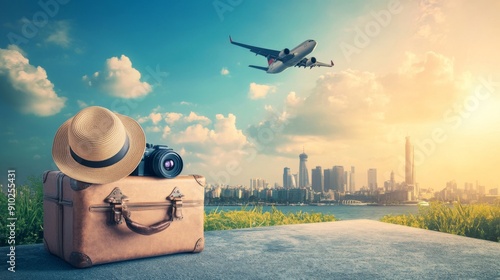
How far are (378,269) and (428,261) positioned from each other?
0.53 m

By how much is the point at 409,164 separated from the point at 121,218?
576 inches

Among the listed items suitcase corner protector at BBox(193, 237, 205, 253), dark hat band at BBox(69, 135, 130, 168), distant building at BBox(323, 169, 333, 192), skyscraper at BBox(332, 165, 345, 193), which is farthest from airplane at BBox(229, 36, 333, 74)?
skyscraper at BBox(332, 165, 345, 193)

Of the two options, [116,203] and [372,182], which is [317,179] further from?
[116,203]

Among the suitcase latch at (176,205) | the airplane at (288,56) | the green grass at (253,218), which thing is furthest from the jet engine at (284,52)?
the suitcase latch at (176,205)

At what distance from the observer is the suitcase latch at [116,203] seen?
2.32 meters

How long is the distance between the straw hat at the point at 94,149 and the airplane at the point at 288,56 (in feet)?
40.0

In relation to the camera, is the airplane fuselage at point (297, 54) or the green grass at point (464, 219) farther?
the airplane fuselage at point (297, 54)

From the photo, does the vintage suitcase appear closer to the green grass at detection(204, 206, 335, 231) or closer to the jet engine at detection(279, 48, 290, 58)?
the green grass at detection(204, 206, 335, 231)

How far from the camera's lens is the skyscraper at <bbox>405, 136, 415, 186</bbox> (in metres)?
13.8

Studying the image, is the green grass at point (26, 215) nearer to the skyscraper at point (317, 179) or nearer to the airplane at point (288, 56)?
the airplane at point (288, 56)

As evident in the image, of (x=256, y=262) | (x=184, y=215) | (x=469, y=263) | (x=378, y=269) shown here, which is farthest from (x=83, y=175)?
(x=469, y=263)

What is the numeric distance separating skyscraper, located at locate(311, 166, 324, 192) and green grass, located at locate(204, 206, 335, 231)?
22.1 metres

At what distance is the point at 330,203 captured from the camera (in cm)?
2727

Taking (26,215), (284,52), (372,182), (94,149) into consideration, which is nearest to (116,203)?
(94,149)
